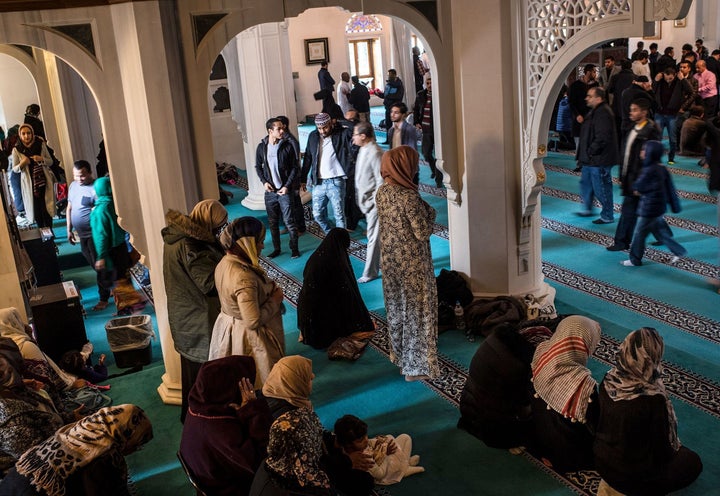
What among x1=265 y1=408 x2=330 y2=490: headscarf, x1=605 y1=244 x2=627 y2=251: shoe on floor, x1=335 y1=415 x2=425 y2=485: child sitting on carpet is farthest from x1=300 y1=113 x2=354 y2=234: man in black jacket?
x1=265 y1=408 x2=330 y2=490: headscarf

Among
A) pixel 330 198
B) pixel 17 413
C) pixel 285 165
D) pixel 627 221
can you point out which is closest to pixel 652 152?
pixel 627 221

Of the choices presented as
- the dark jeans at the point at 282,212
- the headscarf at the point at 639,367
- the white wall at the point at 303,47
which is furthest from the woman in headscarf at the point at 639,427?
the white wall at the point at 303,47

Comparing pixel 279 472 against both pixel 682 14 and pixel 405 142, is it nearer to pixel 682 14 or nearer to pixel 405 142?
pixel 682 14

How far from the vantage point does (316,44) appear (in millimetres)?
20156

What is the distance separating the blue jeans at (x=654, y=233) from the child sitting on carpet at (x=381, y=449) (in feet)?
11.3

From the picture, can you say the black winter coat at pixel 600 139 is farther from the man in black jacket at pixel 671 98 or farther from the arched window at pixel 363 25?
the arched window at pixel 363 25

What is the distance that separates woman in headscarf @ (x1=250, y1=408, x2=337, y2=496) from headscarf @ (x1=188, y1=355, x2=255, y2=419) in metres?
0.45

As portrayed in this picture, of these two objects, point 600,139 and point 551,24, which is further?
point 600,139

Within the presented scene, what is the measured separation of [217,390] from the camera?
3.36 m

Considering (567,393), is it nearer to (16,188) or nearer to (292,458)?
(292,458)

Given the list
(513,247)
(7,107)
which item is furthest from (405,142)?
(7,107)

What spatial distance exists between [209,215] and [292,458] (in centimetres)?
184

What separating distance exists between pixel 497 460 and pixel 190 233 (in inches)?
81.5

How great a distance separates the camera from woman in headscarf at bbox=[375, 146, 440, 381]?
4.91 m
